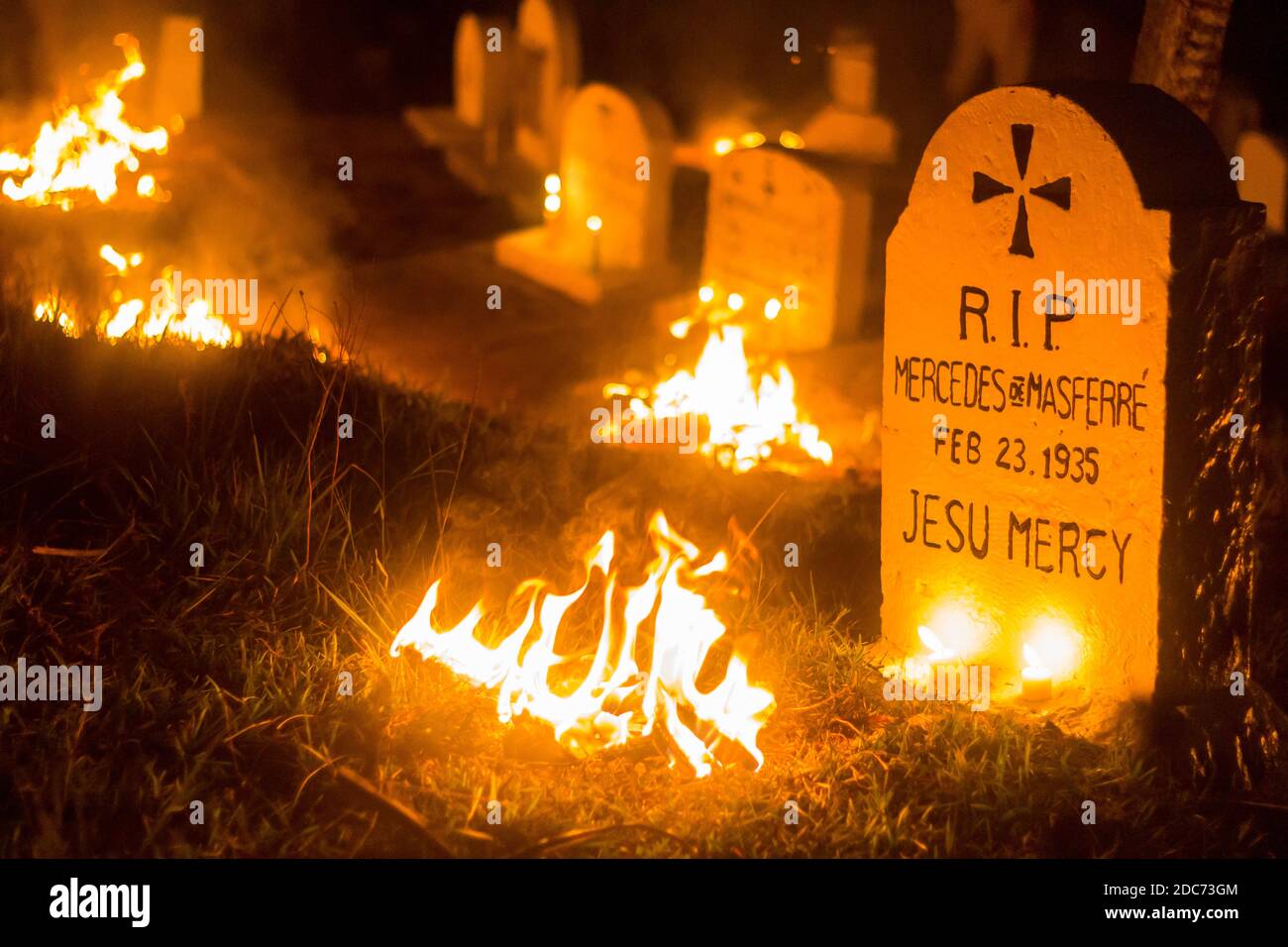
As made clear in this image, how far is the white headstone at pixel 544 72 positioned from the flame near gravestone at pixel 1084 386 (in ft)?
30.1

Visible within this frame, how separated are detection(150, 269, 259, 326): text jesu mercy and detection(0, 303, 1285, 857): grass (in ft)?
5.51

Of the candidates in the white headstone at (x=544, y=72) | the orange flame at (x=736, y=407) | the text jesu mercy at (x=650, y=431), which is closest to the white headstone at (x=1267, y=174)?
the orange flame at (x=736, y=407)

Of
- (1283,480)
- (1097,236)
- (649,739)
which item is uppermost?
(1097,236)

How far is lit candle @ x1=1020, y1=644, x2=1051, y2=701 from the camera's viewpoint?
4.79 m

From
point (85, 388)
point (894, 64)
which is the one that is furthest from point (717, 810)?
point (894, 64)

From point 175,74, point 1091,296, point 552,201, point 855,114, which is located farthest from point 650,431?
point 175,74

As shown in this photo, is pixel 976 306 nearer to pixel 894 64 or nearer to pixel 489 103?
pixel 894 64

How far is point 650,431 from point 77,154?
4191mm

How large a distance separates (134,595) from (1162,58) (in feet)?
16.6

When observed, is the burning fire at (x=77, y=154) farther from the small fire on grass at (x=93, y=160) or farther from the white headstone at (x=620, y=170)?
the white headstone at (x=620, y=170)

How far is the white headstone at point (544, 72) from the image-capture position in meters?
14.1

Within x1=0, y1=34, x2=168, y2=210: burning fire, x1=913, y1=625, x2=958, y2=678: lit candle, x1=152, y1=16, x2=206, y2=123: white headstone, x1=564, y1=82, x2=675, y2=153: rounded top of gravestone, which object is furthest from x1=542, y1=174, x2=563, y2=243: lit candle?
x1=913, y1=625, x2=958, y2=678: lit candle

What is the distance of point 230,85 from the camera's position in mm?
24047

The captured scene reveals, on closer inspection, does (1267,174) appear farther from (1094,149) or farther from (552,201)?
Result: (1094,149)
